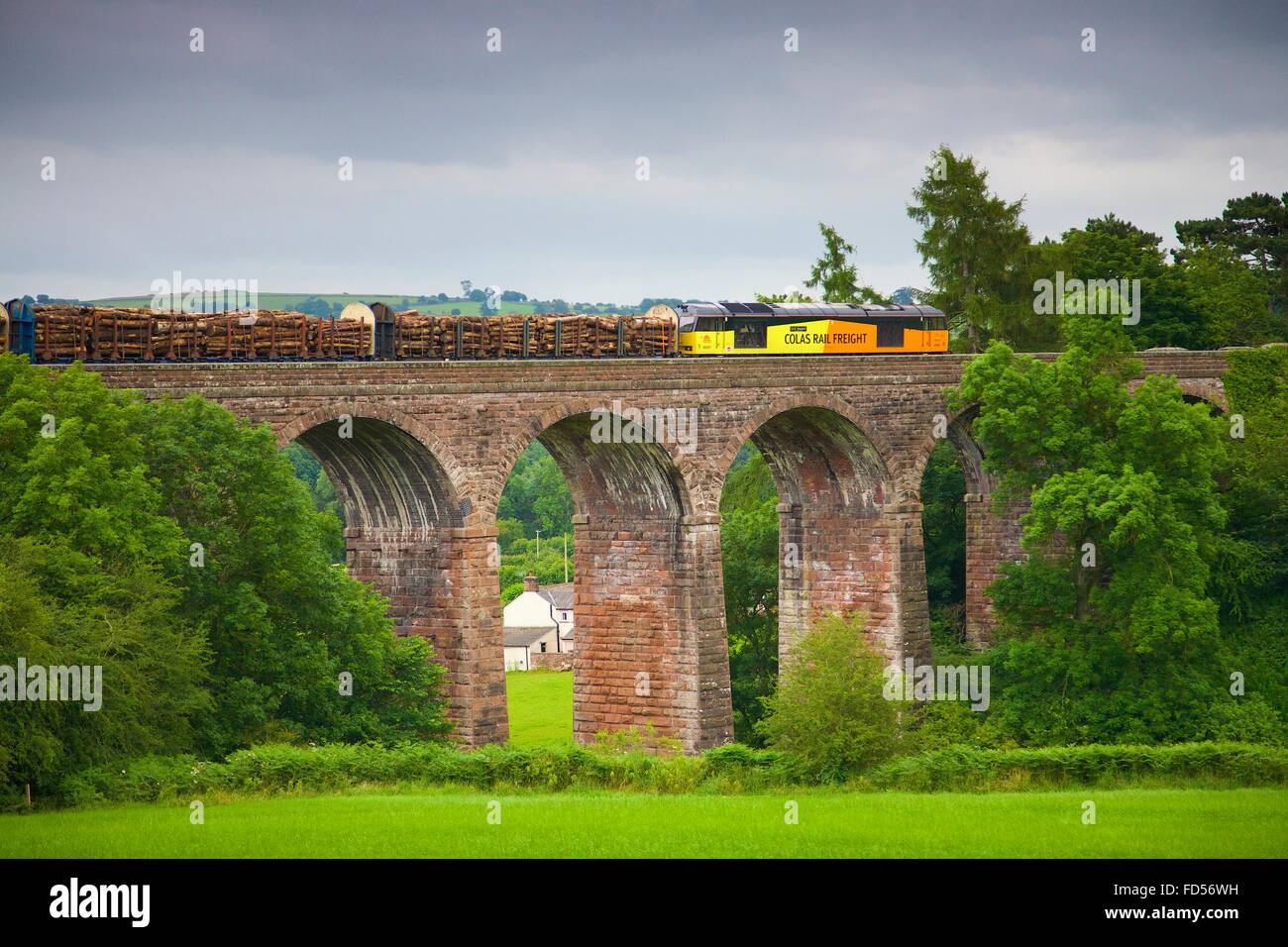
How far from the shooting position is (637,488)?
54.8 meters

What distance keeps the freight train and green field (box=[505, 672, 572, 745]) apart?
1534 cm

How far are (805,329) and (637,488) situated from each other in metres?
8.29

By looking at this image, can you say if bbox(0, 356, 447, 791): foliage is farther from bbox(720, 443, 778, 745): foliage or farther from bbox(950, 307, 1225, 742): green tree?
bbox(720, 443, 778, 745): foliage

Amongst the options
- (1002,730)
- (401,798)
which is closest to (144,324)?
(401,798)

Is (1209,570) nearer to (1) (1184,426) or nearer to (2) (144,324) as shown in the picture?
Result: (1) (1184,426)

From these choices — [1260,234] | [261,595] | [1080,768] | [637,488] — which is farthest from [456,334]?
[1260,234]

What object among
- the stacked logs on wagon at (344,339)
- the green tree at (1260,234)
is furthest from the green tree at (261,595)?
the green tree at (1260,234)

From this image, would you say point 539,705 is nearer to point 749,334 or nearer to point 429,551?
point 749,334

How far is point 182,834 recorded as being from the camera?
109 feet

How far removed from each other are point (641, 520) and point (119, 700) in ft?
64.0

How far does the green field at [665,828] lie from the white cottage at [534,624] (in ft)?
235

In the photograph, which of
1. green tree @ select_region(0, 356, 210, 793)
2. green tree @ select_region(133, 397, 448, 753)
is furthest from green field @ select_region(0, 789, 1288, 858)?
green tree @ select_region(133, 397, 448, 753)

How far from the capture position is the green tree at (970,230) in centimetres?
8169

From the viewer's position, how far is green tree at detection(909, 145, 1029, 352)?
8169 centimetres
